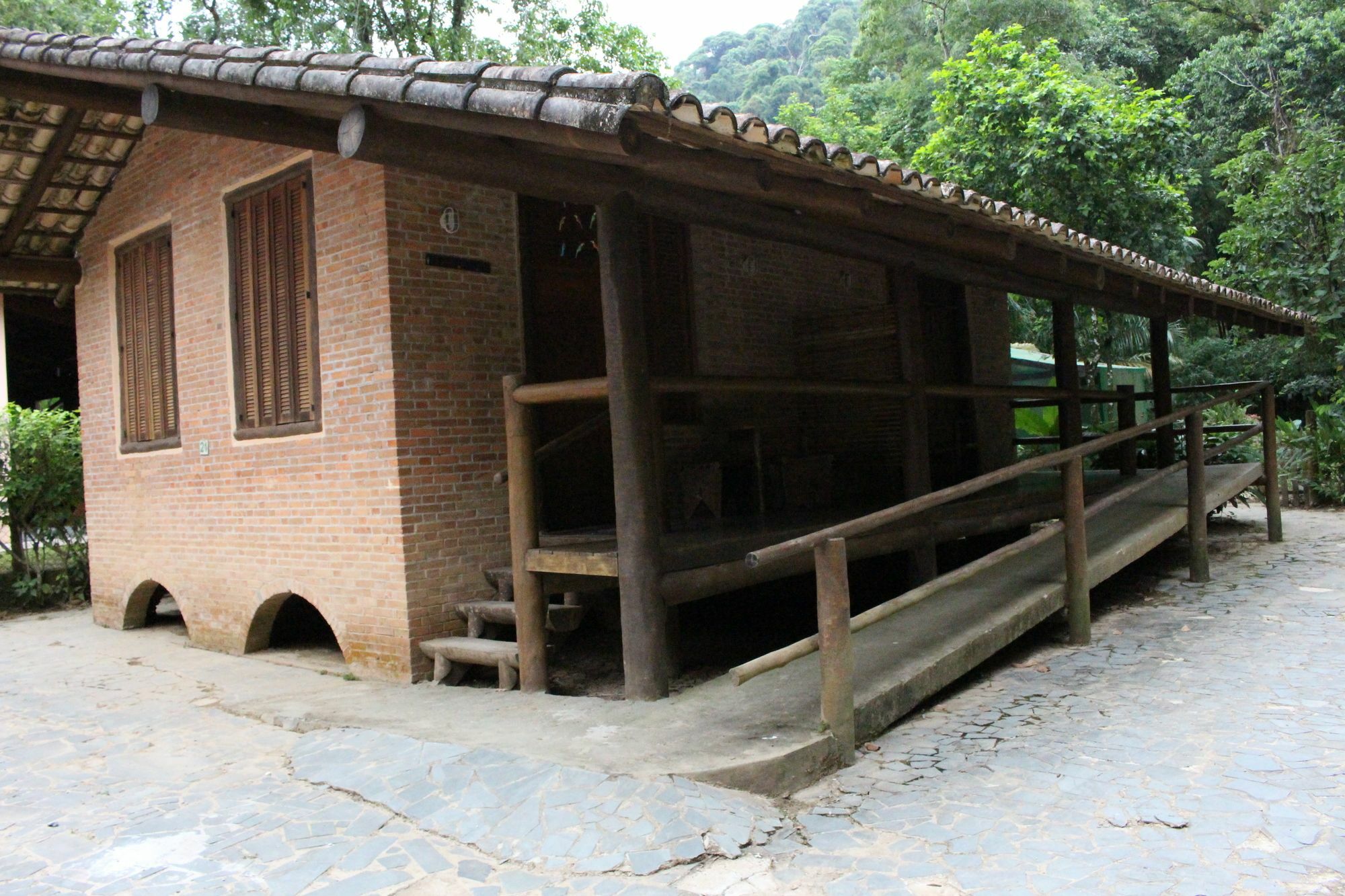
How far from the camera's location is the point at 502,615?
18.4 ft

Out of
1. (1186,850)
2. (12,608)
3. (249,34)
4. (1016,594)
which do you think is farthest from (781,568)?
(249,34)

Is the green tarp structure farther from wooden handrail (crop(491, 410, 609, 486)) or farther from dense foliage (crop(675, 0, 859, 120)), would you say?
dense foliage (crop(675, 0, 859, 120))

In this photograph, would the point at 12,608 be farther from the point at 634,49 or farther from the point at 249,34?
the point at 634,49

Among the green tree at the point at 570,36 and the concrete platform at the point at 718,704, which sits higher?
the green tree at the point at 570,36

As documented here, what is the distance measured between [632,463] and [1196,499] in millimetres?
5236

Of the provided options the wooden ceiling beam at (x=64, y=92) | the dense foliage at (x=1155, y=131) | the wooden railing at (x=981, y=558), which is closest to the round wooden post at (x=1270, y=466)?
the wooden railing at (x=981, y=558)

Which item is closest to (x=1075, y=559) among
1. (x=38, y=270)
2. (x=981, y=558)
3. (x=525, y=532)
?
(x=981, y=558)

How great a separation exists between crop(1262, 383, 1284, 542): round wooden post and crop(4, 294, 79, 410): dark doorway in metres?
15.5

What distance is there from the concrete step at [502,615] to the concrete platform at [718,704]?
43cm

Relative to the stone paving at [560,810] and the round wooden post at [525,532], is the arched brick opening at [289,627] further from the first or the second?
the stone paving at [560,810]

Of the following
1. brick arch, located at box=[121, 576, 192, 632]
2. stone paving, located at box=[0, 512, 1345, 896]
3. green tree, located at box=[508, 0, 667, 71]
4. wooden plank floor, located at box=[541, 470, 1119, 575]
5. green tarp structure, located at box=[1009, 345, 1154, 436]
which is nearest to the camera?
stone paving, located at box=[0, 512, 1345, 896]

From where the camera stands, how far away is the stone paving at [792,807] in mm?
3186

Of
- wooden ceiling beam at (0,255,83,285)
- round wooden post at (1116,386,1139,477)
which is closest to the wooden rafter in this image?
wooden ceiling beam at (0,255,83,285)

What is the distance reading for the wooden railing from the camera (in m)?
4.01
